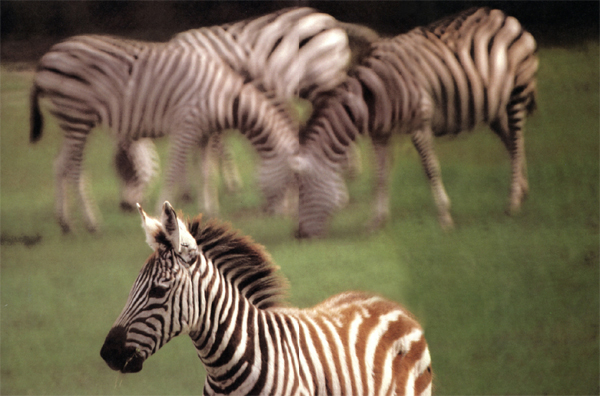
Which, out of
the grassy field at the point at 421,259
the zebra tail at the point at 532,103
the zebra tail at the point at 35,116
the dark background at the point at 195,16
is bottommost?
the grassy field at the point at 421,259

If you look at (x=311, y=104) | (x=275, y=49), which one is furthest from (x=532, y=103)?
(x=275, y=49)

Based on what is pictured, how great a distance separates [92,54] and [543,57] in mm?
2224

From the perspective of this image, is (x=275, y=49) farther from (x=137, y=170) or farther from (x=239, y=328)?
(x=239, y=328)

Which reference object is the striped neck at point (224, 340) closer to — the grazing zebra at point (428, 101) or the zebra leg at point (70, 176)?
the grazing zebra at point (428, 101)

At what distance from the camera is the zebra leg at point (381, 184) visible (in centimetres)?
305

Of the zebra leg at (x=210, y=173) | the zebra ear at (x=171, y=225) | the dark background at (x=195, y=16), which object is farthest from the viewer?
the zebra leg at (x=210, y=173)

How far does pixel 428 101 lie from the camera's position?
306cm

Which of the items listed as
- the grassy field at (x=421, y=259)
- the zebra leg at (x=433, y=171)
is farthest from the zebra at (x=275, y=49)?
the zebra leg at (x=433, y=171)

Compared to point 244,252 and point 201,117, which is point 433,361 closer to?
point 244,252

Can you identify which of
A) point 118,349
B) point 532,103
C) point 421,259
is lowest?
point 421,259

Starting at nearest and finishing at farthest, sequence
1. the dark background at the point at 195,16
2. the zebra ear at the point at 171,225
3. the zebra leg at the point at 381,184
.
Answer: the zebra ear at the point at 171,225 < the dark background at the point at 195,16 < the zebra leg at the point at 381,184

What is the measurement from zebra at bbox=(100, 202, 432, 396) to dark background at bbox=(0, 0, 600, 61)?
1.09 m

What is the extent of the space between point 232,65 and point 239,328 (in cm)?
132

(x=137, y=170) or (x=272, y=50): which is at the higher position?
(x=272, y=50)
